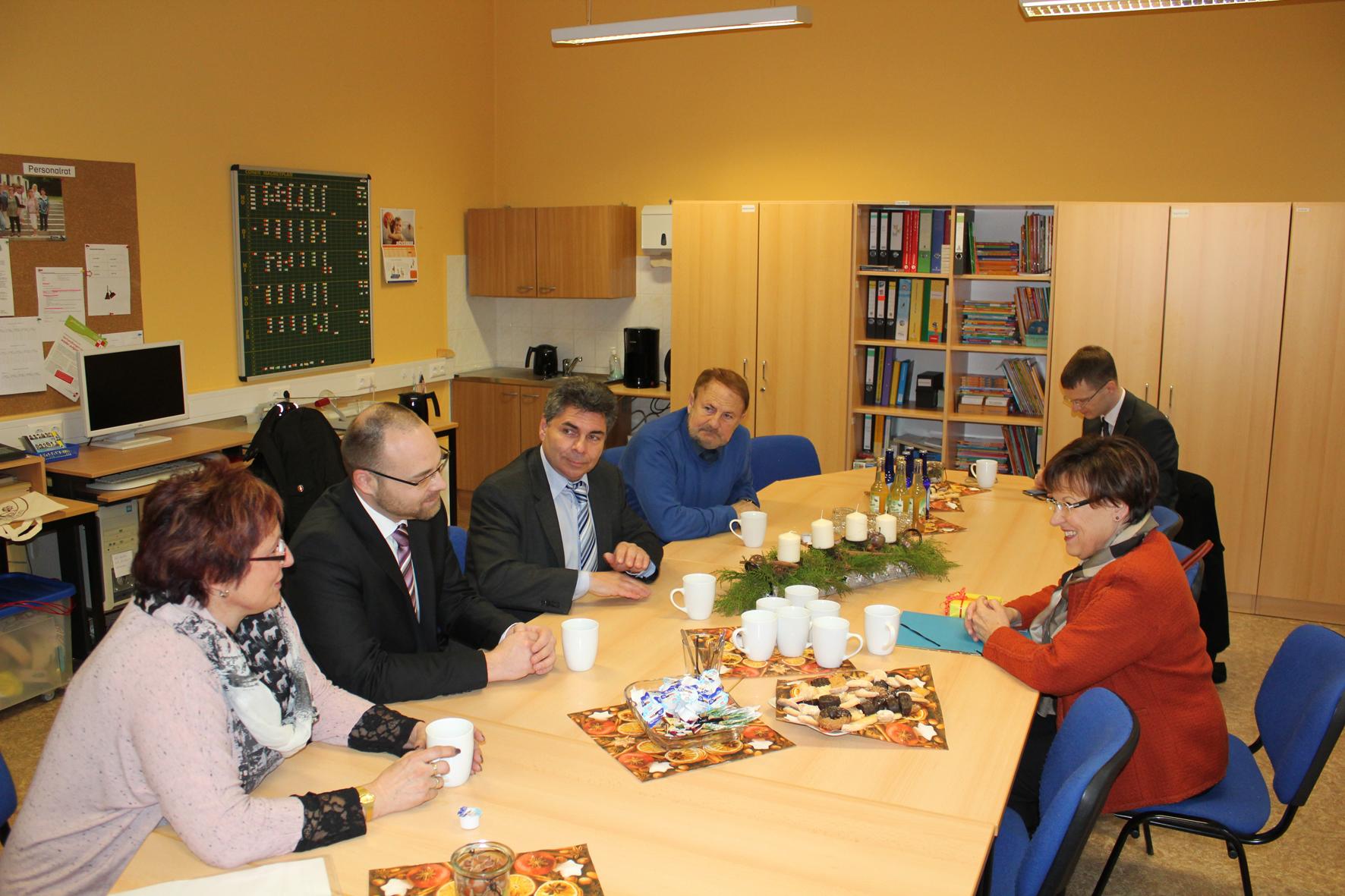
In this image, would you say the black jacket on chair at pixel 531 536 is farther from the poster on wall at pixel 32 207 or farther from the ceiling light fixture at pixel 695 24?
the poster on wall at pixel 32 207

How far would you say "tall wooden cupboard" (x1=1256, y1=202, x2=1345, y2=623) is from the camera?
5230 millimetres

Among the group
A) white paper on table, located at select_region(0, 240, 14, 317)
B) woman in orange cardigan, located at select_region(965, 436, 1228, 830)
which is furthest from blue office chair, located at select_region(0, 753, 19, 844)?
white paper on table, located at select_region(0, 240, 14, 317)

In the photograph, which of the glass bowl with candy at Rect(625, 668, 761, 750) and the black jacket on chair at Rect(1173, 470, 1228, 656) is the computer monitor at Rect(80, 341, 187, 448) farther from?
the black jacket on chair at Rect(1173, 470, 1228, 656)

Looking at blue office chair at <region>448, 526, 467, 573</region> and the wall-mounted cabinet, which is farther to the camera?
the wall-mounted cabinet

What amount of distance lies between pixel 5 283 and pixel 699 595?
3.56m

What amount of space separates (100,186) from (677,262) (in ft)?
9.81

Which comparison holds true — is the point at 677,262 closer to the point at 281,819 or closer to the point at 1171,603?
the point at 1171,603

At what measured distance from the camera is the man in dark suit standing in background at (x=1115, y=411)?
434cm

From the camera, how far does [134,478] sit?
4.59 m

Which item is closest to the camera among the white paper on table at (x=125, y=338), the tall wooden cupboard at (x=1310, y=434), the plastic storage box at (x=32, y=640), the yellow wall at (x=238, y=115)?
the plastic storage box at (x=32, y=640)

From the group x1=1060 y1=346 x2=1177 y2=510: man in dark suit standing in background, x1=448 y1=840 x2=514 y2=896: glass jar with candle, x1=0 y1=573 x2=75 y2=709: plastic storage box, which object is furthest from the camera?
x1=1060 y1=346 x2=1177 y2=510: man in dark suit standing in background

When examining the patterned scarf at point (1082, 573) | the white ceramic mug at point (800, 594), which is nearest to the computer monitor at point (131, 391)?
the white ceramic mug at point (800, 594)

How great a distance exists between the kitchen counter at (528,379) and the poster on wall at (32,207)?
2.79 metres

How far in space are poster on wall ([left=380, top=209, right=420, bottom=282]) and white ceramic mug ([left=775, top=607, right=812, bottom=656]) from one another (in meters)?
4.78
